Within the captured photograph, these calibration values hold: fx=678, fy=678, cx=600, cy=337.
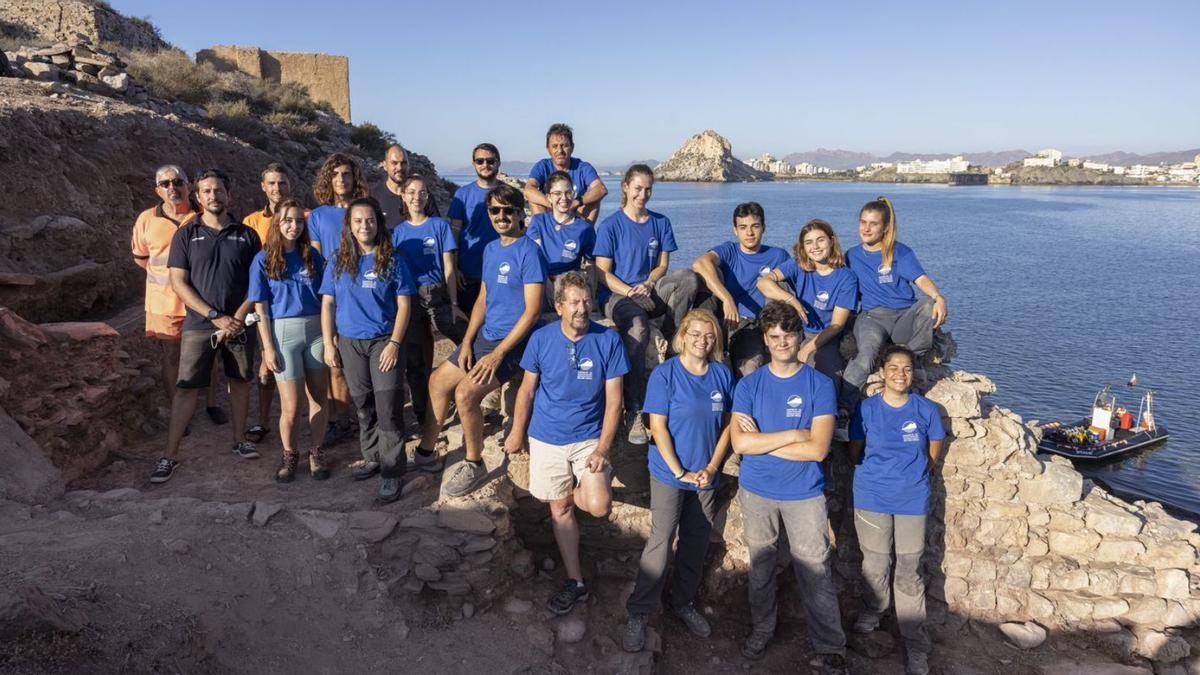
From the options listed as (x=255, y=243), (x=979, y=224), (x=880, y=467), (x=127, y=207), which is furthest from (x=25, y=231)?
(x=979, y=224)

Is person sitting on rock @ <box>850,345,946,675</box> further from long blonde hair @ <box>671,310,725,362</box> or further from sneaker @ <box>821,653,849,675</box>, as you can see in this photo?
long blonde hair @ <box>671,310,725,362</box>

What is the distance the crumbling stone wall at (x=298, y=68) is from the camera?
26797mm

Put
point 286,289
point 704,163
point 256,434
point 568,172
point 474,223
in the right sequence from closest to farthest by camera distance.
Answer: point 286,289 → point 474,223 → point 256,434 → point 568,172 → point 704,163

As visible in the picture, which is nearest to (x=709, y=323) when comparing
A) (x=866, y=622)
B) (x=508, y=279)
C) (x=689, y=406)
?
(x=689, y=406)

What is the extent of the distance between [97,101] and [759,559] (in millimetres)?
12435

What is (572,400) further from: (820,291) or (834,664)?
(834,664)

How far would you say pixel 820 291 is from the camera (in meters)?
6.29

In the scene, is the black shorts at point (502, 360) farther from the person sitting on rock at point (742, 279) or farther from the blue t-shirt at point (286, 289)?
the person sitting on rock at point (742, 279)

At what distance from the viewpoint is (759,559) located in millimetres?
5449

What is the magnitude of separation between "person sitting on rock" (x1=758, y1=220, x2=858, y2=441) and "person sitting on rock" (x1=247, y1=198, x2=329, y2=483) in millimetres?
4065

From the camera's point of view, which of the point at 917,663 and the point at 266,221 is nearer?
the point at 917,663

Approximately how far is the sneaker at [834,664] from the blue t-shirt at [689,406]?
1862 millimetres

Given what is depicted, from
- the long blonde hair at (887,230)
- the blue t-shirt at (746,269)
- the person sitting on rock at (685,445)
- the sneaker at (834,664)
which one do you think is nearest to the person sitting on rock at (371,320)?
the person sitting on rock at (685,445)

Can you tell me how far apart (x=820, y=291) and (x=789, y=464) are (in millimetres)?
1889
